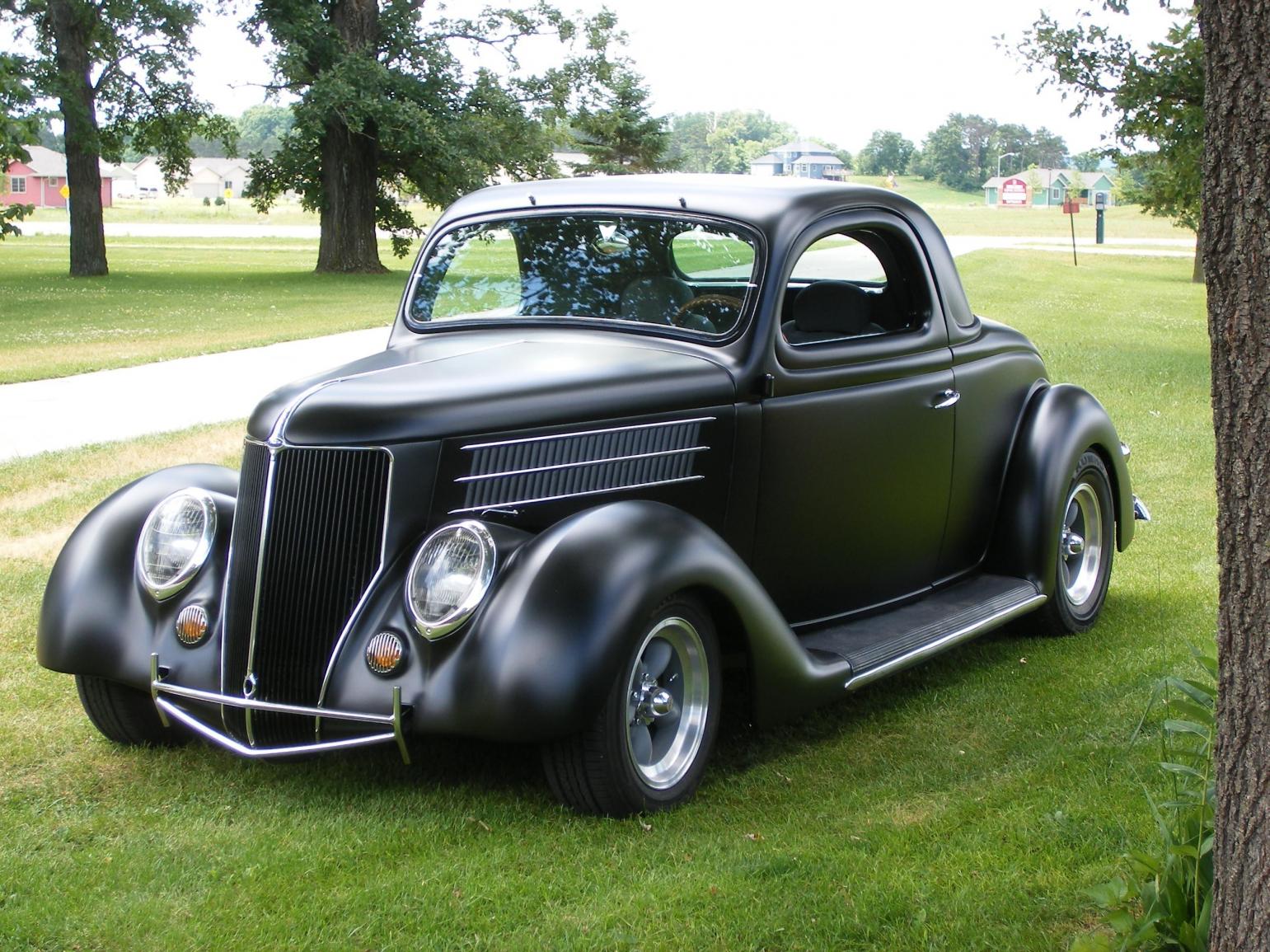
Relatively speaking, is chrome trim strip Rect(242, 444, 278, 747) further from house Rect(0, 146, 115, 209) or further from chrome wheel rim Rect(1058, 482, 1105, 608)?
house Rect(0, 146, 115, 209)

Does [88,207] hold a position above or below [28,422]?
above

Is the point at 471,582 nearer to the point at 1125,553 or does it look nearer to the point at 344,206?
the point at 1125,553

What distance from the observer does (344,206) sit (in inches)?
1210

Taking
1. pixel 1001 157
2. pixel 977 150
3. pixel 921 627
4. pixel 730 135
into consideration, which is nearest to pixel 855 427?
pixel 921 627

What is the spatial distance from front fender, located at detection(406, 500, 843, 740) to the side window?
3.87ft

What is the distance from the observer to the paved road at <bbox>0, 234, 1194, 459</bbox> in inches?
404

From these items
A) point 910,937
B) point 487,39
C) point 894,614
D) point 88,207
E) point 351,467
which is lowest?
point 910,937

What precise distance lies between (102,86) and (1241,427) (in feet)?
102

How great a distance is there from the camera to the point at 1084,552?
6078 mm

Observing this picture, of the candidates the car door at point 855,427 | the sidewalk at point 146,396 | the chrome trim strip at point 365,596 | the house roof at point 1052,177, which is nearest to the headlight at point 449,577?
the chrome trim strip at point 365,596

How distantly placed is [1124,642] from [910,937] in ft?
9.41

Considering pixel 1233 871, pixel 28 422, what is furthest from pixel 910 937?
pixel 28 422

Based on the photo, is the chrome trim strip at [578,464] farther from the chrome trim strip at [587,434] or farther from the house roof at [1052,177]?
the house roof at [1052,177]

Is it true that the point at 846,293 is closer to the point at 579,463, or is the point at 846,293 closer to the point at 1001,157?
the point at 579,463
